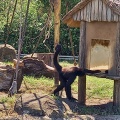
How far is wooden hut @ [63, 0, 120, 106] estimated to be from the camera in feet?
28.5

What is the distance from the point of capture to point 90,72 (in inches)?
357

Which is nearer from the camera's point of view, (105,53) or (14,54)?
(105,53)

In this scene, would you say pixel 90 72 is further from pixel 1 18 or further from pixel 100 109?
pixel 1 18

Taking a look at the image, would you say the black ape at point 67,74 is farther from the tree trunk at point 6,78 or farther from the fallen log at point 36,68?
the fallen log at point 36,68

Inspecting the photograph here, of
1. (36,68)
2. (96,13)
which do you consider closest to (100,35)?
(96,13)

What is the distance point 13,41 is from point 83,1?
1127 centimetres

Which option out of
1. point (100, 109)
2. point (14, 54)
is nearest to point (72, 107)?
point (100, 109)

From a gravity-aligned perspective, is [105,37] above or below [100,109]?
above

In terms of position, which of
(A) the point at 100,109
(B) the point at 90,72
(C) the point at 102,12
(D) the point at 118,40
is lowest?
(A) the point at 100,109

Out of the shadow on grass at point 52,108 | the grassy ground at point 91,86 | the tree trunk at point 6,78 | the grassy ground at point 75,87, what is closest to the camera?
the shadow on grass at point 52,108

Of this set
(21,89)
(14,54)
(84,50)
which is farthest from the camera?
(14,54)

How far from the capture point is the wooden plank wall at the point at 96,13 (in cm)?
862

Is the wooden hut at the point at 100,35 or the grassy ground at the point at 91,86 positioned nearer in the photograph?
the wooden hut at the point at 100,35

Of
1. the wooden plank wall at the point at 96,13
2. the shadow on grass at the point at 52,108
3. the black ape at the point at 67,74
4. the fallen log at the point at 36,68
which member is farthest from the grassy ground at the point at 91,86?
the wooden plank wall at the point at 96,13
